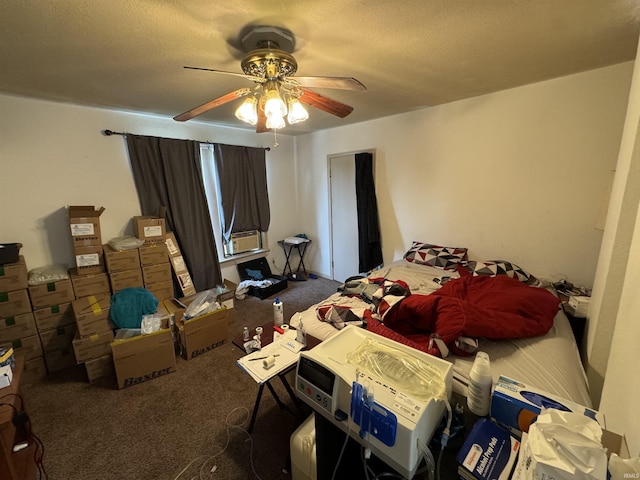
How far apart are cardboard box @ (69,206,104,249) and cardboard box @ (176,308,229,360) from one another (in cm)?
107

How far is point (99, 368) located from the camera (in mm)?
2252

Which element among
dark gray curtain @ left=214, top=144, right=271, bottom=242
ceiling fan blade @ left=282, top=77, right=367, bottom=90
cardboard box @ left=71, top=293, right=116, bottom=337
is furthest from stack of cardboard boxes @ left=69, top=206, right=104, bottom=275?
ceiling fan blade @ left=282, top=77, right=367, bottom=90

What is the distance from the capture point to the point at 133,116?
9.36 feet

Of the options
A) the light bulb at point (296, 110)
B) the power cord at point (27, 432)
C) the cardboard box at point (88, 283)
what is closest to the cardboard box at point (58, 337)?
the cardboard box at point (88, 283)

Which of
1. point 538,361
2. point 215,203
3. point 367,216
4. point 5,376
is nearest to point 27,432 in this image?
point 5,376

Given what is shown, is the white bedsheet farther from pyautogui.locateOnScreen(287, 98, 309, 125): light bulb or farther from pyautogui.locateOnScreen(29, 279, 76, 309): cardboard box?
pyautogui.locateOnScreen(29, 279, 76, 309): cardboard box

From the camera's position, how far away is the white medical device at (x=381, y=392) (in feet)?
2.64

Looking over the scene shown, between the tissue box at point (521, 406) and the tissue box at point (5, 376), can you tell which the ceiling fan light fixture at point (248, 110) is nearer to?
the tissue box at point (521, 406)

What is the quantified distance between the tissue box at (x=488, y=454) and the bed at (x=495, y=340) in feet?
1.14

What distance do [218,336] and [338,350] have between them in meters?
1.89

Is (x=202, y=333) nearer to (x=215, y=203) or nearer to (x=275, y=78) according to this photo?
(x=215, y=203)

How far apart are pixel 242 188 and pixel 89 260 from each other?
75.0 inches

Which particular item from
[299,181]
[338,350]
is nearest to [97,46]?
[338,350]

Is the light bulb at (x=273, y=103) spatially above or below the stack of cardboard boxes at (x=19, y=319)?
above
